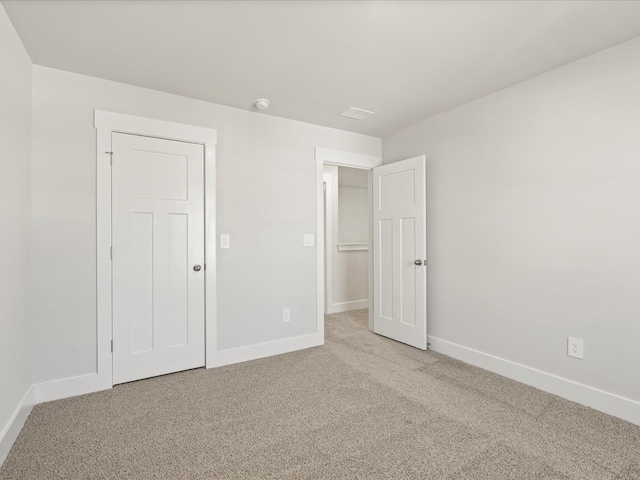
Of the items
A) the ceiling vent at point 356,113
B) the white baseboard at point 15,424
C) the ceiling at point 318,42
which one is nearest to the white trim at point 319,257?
the ceiling vent at point 356,113

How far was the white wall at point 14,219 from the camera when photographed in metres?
1.72

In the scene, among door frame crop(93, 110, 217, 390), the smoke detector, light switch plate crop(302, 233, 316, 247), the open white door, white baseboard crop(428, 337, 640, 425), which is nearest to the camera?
white baseboard crop(428, 337, 640, 425)

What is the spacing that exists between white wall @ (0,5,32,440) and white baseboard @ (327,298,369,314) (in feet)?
11.8

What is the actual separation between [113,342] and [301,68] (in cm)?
253

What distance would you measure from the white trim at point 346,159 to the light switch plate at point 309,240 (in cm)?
83

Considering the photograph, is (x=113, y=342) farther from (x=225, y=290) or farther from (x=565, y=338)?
(x=565, y=338)

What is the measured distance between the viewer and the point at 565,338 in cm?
232

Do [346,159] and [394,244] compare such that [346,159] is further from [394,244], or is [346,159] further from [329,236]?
Result: [329,236]

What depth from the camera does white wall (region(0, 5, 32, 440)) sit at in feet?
5.64

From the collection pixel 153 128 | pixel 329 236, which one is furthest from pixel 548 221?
pixel 153 128

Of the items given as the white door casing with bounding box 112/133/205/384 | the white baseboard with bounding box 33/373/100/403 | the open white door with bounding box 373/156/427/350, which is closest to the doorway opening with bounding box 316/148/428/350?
the open white door with bounding box 373/156/427/350

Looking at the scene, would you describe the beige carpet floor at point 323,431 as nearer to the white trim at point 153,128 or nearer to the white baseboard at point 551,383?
the white baseboard at point 551,383

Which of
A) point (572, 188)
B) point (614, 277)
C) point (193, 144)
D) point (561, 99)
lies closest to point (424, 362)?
point (614, 277)

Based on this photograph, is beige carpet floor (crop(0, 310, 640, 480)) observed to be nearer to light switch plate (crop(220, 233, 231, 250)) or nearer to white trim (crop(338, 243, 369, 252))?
light switch plate (crop(220, 233, 231, 250))
